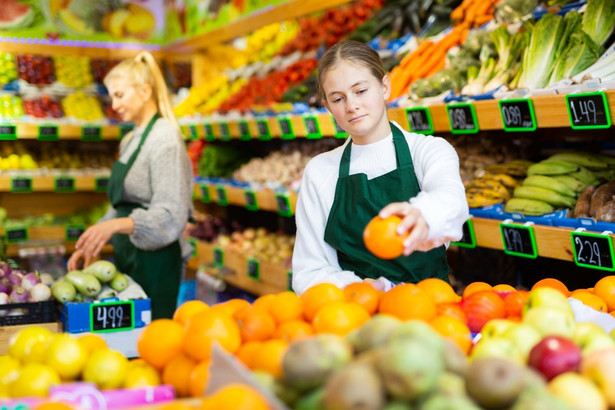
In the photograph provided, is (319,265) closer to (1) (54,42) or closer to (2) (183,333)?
(2) (183,333)

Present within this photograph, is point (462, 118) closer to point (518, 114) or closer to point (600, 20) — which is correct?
point (518, 114)

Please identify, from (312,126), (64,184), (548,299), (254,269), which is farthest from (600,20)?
(64,184)

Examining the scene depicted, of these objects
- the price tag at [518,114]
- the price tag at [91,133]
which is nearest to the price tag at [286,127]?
the price tag at [518,114]

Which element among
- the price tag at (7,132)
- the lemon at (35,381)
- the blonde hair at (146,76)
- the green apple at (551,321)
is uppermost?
the blonde hair at (146,76)

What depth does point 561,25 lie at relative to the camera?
3033 millimetres

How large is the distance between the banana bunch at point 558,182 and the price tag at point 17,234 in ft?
14.0

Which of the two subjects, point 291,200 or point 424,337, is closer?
point 424,337

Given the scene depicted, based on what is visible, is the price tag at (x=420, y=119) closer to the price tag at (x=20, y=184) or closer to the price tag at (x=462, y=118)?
the price tag at (x=462, y=118)

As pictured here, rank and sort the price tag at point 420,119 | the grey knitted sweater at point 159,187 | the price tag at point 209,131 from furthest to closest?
the price tag at point 209,131 → the grey knitted sweater at point 159,187 → the price tag at point 420,119

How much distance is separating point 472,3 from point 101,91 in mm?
3951

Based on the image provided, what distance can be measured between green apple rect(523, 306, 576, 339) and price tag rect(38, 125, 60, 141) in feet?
16.8

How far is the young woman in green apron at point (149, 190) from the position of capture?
3271 millimetres

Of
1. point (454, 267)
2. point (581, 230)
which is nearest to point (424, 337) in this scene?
point (581, 230)

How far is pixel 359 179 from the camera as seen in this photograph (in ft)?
7.29
